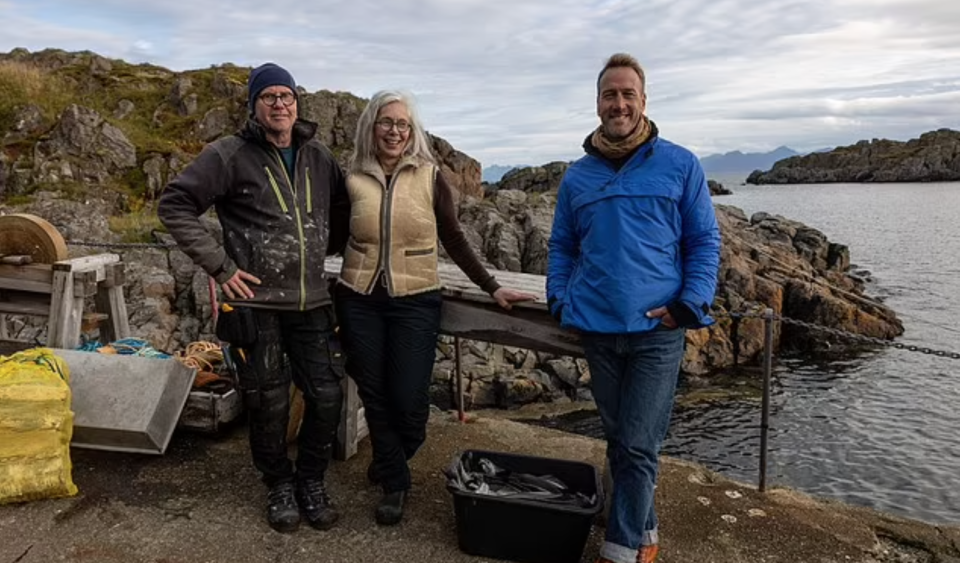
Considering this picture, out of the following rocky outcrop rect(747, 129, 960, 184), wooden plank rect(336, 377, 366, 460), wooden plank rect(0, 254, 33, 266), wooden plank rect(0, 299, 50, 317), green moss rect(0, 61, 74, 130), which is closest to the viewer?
wooden plank rect(336, 377, 366, 460)

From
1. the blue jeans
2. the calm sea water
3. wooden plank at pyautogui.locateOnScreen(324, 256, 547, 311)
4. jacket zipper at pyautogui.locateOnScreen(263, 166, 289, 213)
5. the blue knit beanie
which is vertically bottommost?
the calm sea water

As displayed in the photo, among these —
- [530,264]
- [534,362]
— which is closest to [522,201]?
[530,264]

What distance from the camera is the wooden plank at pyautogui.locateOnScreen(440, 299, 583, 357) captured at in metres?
4.54

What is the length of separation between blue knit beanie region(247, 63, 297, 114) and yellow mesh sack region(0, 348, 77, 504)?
2.26 metres

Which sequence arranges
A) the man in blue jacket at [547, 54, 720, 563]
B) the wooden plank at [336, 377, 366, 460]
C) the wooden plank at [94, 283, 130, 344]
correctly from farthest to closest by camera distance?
the wooden plank at [94, 283, 130, 344], the wooden plank at [336, 377, 366, 460], the man in blue jacket at [547, 54, 720, 563]

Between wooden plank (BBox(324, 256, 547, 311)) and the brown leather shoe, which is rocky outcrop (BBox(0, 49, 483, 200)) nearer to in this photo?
wooden plank (BBox(324, 256, 547, 311))

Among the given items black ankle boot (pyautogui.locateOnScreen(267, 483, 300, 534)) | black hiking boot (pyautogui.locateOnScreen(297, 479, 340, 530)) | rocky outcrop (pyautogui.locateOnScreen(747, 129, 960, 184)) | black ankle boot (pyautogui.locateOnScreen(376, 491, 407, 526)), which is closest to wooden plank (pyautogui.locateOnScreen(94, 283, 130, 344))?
black ankle boot (pyautogui.locateOnScreen(267, 483, 300, 534))

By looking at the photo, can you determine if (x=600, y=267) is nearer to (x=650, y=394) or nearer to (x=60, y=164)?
(x=650, y=394)

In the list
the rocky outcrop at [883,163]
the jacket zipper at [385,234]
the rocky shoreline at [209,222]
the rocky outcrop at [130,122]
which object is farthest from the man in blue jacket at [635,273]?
the rocky outcrop at [883,163]

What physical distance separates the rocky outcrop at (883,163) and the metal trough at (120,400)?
493ft

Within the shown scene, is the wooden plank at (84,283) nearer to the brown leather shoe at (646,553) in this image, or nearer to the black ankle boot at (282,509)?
the black ankle boot at (282,509)

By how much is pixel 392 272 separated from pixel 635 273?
1.44 m

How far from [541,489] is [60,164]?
21476mm

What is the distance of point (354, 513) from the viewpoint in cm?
450
